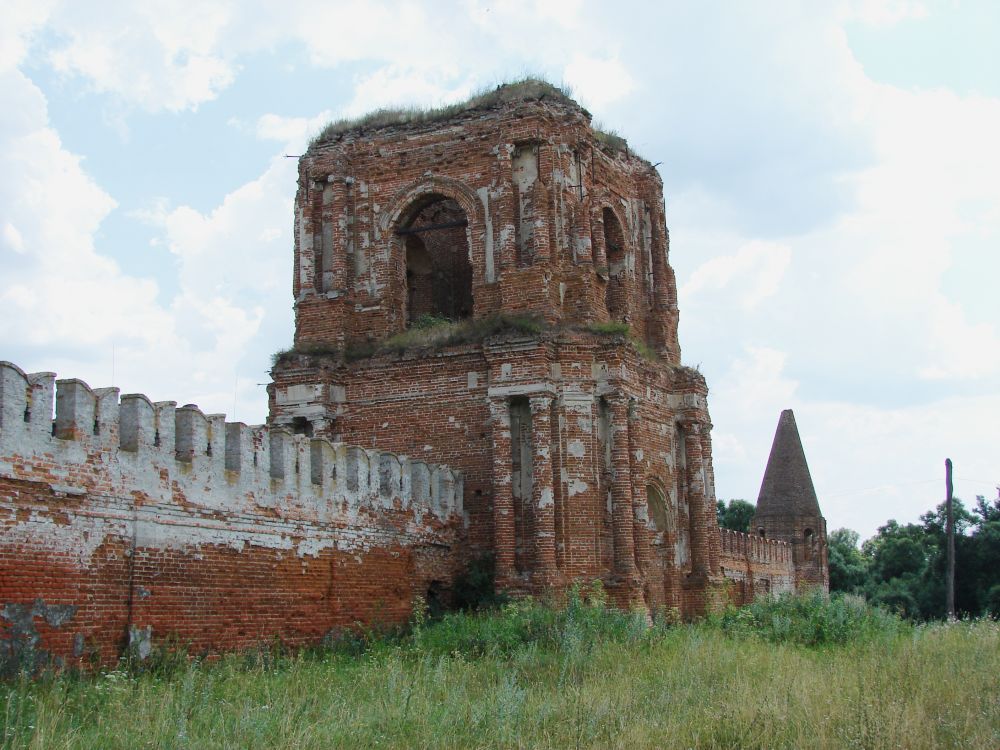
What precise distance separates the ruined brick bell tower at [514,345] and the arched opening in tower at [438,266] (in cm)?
4

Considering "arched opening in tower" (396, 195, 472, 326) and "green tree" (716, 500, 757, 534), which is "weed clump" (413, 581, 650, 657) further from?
"green tree" (716, 500, 757, 534)

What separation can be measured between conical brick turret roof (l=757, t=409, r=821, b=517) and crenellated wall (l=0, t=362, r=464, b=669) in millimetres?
24933

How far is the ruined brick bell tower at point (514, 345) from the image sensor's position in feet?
60.4

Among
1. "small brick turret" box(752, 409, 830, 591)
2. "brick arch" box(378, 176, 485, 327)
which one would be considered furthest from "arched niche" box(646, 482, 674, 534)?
"small brick turret" box(752, 409, 830, 591)

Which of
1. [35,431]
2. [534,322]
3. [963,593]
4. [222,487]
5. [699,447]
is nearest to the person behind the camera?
[35,431]

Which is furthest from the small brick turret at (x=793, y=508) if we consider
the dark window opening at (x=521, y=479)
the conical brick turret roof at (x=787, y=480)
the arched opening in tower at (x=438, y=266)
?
→ the dark window opening at (x=521, y=479)

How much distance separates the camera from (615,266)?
72.8ft

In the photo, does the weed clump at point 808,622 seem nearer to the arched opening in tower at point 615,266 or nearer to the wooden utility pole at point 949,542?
the arched opening in tower at point 615,266

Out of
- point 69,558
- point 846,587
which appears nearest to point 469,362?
point 69,558

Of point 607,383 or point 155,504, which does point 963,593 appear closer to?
point 607,383

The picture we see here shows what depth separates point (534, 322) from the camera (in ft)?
61.6

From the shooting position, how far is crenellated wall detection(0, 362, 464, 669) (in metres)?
11.0

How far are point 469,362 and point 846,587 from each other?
112 ft

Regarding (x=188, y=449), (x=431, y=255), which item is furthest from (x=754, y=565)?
(x=188, y=449)
